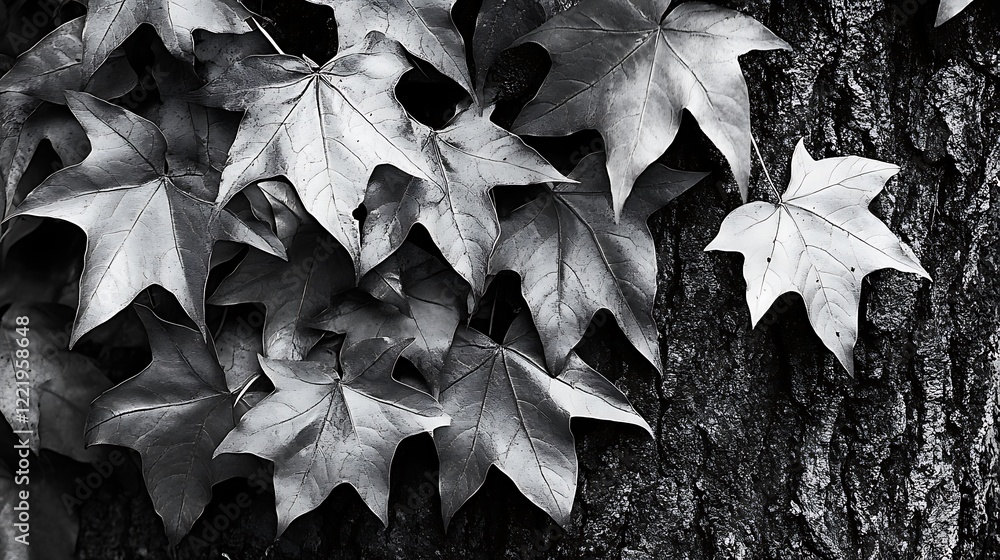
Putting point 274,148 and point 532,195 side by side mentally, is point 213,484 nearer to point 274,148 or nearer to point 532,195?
point 274,148

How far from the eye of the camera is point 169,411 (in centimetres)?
88

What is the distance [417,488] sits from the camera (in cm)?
90

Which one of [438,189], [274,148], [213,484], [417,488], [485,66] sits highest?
[485,66]

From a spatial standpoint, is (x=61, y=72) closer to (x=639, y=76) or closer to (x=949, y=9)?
(x=639, y=76)

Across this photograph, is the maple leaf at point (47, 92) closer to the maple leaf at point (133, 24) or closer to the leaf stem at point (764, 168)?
the maple leaf at point (133, 24)

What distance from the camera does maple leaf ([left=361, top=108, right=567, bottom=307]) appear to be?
77 centimetres

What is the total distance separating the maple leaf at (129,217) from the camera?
2.52 ft

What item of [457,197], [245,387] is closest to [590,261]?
[457,197]

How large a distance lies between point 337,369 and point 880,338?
0.73m

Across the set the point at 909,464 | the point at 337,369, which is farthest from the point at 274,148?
the point at 909,464

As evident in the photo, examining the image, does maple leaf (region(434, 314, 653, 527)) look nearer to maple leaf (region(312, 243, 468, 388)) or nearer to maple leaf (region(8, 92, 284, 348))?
maple leaf (region(312, 243, 468, 388))

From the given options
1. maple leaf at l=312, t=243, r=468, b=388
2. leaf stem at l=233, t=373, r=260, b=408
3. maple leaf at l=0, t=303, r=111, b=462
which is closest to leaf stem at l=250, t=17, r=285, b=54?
maple leaf at l=312, t=243, r=468, b=388

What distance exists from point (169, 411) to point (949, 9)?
3.74ft

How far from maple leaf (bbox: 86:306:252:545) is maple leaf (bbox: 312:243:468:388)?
0.60 feet
